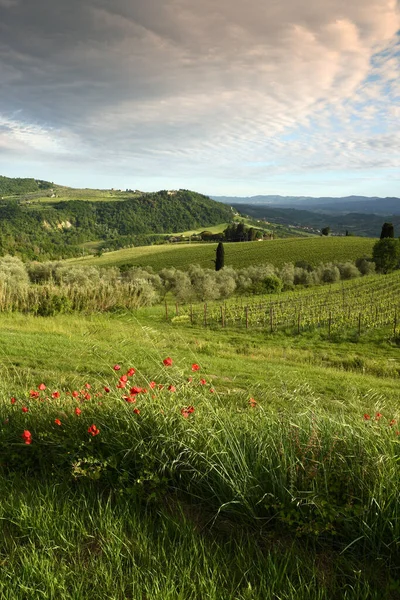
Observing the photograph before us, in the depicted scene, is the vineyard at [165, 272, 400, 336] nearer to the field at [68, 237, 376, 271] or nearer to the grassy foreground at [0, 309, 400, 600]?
the grassy foreground at [0, 309, 400, 600]

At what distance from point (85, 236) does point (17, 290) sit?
16710 cm

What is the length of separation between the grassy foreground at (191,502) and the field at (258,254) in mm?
62402

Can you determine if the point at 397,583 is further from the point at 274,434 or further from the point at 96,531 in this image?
the point at 96,531

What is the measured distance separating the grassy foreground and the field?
205 feet

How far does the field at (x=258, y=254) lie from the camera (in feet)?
224

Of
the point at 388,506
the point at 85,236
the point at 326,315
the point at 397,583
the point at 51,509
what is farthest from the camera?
the point at 85,236

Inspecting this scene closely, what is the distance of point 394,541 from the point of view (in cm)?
205

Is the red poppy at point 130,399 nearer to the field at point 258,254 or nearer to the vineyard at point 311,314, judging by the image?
the vineyard at point 311,314

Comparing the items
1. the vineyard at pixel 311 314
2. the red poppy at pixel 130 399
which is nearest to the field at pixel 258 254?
the vineyard at pixel 311 314

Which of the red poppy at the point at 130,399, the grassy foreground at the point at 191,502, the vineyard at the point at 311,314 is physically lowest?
the vineyard at the point at 311,314

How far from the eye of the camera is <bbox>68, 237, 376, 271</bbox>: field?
68312 millimetres

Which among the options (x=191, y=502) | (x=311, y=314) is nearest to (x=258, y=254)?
(x=311, y=314)

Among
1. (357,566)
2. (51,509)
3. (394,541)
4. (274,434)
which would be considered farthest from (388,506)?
(51,509)

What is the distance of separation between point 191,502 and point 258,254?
244 feet
